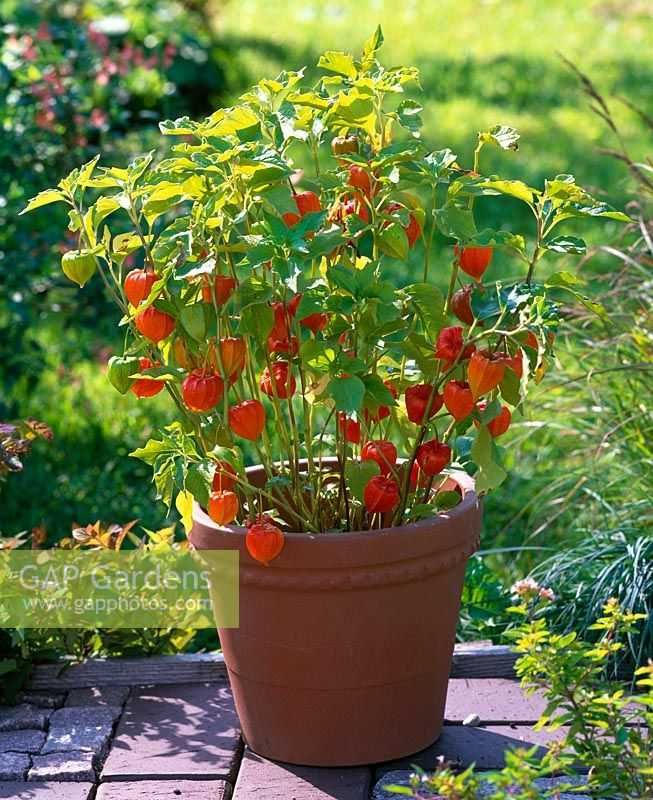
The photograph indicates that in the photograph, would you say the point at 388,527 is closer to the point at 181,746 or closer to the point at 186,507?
the point at 186,507

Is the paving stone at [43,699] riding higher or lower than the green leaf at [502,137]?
lower

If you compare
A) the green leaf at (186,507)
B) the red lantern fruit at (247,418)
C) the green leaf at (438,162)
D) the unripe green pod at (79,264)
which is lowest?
the green leaf at (186,507)

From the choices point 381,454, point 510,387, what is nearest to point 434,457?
point 381,454

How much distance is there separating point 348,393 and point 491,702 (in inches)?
35.1

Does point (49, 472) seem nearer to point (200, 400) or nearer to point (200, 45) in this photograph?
point (200, 400)

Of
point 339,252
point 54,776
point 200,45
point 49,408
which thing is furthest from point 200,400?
point 200,45

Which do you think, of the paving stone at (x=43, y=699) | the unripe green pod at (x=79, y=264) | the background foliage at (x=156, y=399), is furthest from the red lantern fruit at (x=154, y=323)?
the background foliage at (x=156, y=399)

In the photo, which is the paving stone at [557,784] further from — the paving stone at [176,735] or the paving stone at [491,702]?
the paving stone at [176,735]

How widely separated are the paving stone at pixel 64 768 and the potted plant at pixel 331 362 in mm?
298

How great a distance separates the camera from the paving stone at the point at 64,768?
2.46 metres

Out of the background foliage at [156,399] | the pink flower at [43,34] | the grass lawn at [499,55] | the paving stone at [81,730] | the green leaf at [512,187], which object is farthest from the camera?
the grass lawn at [499,55]

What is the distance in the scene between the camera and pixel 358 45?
829 centimetres

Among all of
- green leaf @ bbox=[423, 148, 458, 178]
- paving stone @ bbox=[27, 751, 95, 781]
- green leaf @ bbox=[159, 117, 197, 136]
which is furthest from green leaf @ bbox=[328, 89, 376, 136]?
paving stone @ bbox=[27, 751, 95, 781]

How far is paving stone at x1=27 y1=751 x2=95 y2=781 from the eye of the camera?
2.46 m
